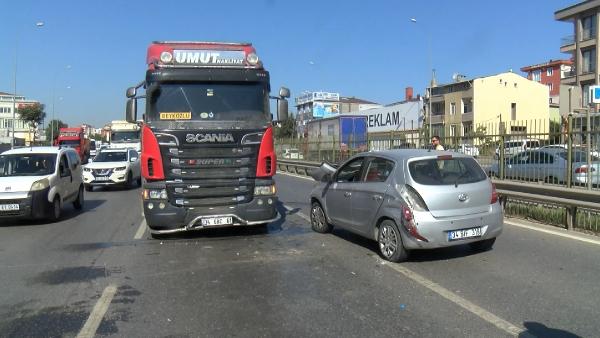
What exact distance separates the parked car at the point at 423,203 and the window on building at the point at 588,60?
46.6 m

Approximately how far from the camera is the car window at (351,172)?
8578 millimetres

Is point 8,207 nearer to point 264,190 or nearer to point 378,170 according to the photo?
point 264,190

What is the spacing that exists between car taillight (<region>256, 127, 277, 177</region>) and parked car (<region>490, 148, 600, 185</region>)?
6.04 m

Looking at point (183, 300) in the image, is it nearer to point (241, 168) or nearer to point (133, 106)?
point (241, 168)

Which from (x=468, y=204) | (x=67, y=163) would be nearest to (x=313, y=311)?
(x=468, y=204)

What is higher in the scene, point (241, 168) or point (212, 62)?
point (212, 62)

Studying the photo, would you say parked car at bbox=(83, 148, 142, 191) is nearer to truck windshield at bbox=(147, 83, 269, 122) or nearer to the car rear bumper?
truck windshield at bbox=(147, 83, 269, 122)

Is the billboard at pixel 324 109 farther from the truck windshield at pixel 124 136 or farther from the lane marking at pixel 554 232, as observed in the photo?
the lane marking at pixel 554 232

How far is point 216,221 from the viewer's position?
8.87m

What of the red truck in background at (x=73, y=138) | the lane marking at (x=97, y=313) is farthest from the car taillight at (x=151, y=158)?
the red truck in background at (x=73, y=138)

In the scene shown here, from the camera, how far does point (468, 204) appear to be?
724 cm

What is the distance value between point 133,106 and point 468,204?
566 cm

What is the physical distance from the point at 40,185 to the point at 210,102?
5166mm

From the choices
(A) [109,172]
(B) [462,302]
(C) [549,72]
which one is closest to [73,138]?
(A) [109,172]
